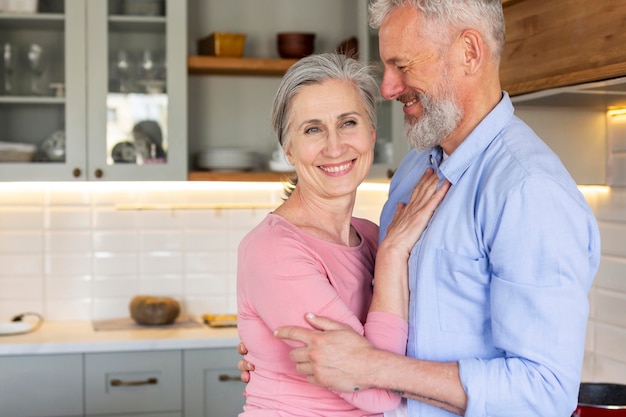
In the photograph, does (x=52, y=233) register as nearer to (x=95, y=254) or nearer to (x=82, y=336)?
(x=95, y=254)

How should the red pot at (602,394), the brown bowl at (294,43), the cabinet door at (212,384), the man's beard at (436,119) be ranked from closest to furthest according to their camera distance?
the man's beard at (436,119) → the red pot at (602,394) → the cabinet door at (212,384) → the brown bowl at (294,43)

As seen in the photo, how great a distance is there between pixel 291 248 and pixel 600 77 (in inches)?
30.5

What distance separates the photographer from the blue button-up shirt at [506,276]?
146 cm

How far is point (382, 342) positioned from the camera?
1.64 meters

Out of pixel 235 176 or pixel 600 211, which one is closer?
pixel 600 211

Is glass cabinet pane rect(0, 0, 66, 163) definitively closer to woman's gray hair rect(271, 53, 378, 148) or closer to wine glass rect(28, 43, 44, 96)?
wine glass rect(28, 43, 44, 96)

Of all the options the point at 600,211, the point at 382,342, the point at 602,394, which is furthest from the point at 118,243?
the point at 382,342

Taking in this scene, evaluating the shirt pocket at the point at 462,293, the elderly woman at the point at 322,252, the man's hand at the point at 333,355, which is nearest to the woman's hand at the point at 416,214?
the elderly woman at the point at 322,252

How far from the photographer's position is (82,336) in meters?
3.67

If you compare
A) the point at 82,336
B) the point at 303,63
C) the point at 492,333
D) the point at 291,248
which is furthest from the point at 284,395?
the point at 82,336

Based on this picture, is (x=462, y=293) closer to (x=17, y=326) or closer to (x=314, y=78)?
(x=314, y=78)

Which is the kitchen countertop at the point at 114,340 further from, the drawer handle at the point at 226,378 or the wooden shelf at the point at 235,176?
the wooden shelf at the point at 235,176

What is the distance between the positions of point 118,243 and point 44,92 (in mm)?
780

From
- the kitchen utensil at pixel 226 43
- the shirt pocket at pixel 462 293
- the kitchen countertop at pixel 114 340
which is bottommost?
the kitchen countertop at pixel 114 340
